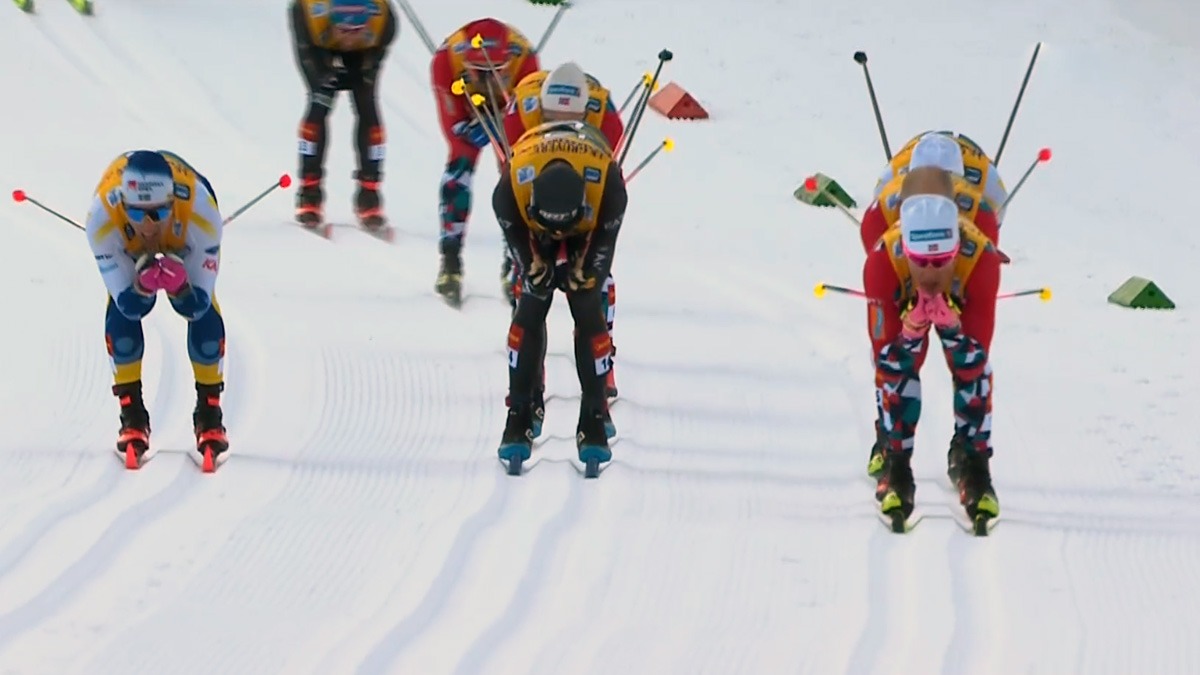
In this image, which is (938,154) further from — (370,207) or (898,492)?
(370,207)

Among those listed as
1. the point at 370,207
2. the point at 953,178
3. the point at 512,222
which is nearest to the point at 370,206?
the point at 370,207

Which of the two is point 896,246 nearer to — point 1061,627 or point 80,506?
point 1061,627

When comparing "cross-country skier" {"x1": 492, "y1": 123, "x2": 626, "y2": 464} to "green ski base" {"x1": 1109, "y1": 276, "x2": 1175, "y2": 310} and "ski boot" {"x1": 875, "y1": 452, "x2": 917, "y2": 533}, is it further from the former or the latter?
"green ski base" {"x1": 1109, "y1": 276, "x2": 1175, "y2": 310}

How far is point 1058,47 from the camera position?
13.4 m

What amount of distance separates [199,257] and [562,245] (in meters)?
1.22

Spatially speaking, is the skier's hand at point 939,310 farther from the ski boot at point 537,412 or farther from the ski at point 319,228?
the ski at point 319,228

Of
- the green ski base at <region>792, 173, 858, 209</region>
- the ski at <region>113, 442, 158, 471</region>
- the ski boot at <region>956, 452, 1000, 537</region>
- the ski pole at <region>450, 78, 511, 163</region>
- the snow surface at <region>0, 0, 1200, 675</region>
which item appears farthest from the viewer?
the green ski base at <region>792, 173, 858, 209</region>

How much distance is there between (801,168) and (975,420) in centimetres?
528

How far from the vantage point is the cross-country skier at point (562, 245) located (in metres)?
5.61

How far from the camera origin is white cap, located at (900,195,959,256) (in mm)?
5340

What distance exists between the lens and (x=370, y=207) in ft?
29.1

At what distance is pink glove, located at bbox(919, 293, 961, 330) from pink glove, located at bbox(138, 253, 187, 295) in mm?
2416

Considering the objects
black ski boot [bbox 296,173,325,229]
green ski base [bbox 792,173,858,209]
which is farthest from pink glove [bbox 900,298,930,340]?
green ski base [bbox 792,173,858,209]

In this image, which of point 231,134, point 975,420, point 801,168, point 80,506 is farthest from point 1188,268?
point 80,506
